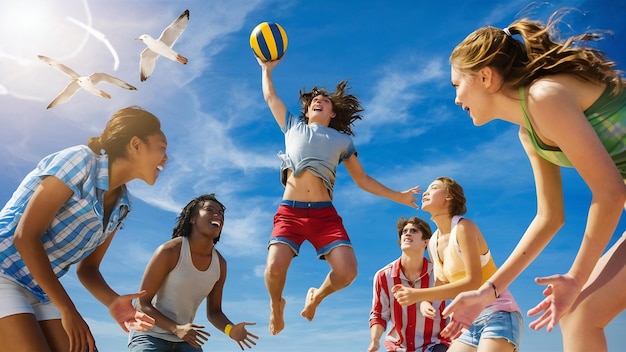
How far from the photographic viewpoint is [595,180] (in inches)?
119

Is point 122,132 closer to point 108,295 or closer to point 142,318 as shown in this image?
point 108,295

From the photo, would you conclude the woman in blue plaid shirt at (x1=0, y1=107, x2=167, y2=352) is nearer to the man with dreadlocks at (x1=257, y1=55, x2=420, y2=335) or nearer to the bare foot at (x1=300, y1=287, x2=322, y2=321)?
the man with dreadlocks at (x1=257, y1=55, x2=420, y2=335)

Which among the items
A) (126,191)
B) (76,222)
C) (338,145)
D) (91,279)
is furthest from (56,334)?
(338,145)

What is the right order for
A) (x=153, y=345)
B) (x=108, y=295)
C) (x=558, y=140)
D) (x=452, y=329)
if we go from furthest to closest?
(x=153, y=345) < (x=108, y=295) < (x=452, y=329) < (x=558, y=140)

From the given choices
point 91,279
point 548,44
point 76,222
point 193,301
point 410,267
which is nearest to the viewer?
point 548,44

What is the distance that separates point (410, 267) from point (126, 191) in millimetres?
4091

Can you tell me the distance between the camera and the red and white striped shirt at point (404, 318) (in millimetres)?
7375

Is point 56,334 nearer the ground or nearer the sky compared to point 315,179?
nearer the ground

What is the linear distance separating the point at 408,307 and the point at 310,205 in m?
1.75

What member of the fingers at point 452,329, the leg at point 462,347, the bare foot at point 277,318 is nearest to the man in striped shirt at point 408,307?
the bare foot at point 277,318

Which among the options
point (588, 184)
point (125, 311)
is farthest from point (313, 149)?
point (588, 184)

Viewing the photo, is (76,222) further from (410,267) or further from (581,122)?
(410,267)

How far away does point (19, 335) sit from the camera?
4.02 meters

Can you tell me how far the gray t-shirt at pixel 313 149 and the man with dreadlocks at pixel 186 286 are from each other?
4.07ft
